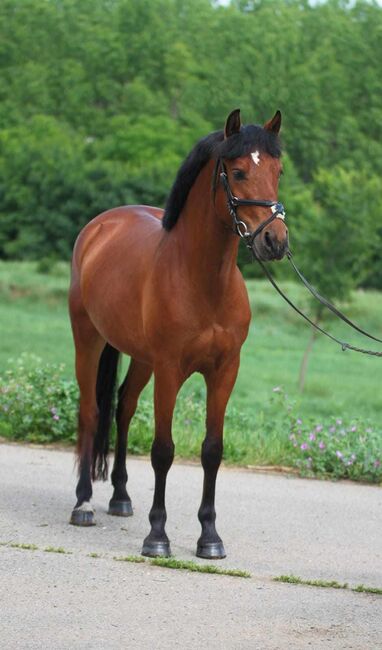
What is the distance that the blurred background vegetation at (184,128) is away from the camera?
2450 centimetres

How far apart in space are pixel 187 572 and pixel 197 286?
1485mm

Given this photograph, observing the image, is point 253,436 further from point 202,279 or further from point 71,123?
point 71,123

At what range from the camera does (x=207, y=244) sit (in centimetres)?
637

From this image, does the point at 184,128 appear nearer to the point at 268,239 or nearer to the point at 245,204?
the point at 245,204

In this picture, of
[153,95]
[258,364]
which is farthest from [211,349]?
[153,95]

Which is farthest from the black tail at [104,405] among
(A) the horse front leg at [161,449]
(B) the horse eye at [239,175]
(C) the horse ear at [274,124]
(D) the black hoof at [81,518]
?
(C) the horse ear at [274,124]

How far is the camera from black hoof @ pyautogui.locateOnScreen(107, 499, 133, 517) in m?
7.44

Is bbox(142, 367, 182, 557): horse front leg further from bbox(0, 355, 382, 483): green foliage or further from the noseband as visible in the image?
bbox(0, 355, 382, 483): green foliage

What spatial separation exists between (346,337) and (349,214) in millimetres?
9159

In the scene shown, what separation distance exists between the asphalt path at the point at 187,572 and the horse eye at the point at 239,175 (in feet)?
6.48

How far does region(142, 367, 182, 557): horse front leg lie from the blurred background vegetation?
15086 millimetres

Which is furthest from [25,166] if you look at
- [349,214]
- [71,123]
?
[349,214]

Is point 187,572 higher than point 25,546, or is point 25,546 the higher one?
point 187,572

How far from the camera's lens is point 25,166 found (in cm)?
4909
